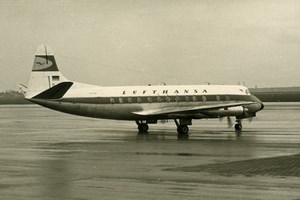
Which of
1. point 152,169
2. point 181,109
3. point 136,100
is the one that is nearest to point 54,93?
point 136,100

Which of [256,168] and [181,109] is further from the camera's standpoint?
[181,109]

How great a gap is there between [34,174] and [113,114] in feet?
65.6

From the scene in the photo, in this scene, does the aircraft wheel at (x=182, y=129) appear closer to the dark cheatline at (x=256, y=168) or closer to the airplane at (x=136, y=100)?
the airplane at (x=136, y=100)

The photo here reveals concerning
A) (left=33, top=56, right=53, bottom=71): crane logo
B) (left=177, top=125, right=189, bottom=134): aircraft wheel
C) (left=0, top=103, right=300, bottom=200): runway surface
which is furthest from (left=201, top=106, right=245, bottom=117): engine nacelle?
(left=33, top=56, right=53, bottom=71): crane logo

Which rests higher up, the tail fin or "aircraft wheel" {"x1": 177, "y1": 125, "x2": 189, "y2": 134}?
the tail fin

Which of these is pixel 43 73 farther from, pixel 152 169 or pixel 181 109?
pixel 152 169

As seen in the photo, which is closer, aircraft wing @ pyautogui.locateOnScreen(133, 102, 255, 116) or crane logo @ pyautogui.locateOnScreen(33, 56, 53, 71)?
aircraft wing @ pyautogui.locateOnScreen(133, 102, 255, 116)

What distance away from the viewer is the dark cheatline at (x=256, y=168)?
17.3 metres

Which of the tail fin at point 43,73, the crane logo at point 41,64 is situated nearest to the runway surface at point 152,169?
the tail fin at point 43,73

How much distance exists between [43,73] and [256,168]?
22.4 metres

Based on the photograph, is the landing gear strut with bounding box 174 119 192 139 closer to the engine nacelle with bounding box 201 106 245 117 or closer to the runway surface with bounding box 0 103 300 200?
the engine nacelle with bounding box 201 106 245 117

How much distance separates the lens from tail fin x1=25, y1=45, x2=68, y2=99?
37344mm

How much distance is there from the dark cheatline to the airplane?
15642mm

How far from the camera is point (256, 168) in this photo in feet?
60.5
